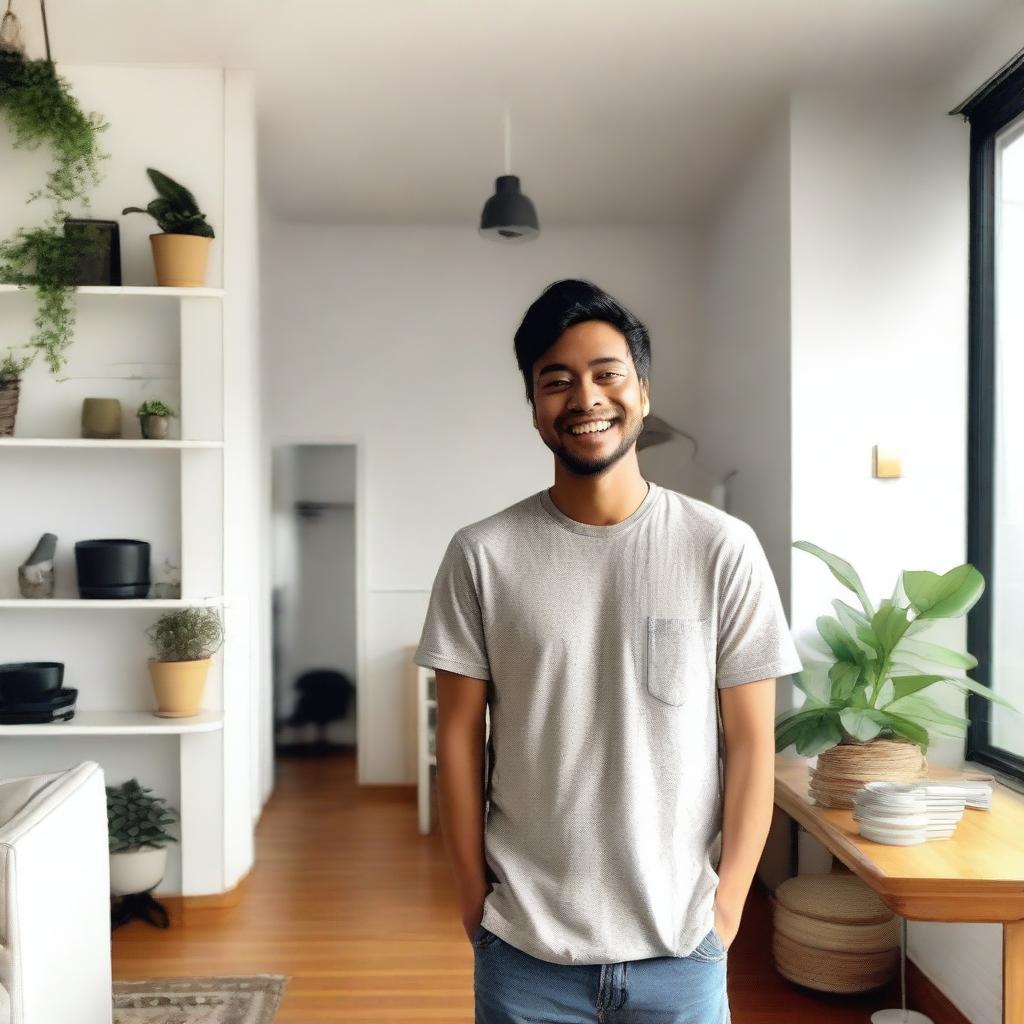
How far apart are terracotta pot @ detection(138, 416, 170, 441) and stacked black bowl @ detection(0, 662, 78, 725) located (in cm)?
80

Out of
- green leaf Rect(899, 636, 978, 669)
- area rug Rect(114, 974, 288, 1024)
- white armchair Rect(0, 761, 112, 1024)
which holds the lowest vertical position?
area rug Rect(114, 974, 288, 1024)

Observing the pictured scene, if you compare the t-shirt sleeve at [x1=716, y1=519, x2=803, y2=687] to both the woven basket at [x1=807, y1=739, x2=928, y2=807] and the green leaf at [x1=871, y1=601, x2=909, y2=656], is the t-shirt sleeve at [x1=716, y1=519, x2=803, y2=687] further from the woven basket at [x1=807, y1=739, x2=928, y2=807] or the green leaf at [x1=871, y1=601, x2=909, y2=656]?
the green leaf at [x1=871, y1=601, x2=909, y2=656]

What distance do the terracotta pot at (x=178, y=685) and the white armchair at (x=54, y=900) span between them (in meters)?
0.88

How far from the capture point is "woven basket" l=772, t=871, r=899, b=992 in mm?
3039

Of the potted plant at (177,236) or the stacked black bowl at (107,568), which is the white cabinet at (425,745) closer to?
the stacked black bowl at (107,568)

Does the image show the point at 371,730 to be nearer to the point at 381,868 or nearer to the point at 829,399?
the point at 381,868

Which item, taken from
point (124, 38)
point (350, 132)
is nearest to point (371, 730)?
point (350, 132)

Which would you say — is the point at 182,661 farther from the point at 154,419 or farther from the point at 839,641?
the point at 839,641

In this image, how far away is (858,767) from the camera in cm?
280

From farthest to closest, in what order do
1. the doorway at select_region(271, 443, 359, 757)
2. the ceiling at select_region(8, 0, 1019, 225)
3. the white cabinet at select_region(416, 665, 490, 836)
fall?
the doorway at select_region(271, 443, 359, 757)
the white cabinet at select_region(416, 665, 490, 836)
the ceiling at select_region(8, 0, 1019, 225)

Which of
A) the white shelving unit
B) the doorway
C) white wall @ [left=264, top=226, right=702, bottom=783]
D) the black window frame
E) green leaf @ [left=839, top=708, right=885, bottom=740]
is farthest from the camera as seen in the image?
the doorway

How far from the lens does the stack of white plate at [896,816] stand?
94.6 inches

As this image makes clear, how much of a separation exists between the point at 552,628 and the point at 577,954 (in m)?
0.37

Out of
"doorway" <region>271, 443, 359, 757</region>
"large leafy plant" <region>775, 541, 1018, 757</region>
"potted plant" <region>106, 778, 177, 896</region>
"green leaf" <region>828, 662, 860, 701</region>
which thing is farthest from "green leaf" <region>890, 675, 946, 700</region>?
"doorway" <region>271, 443, 359, 757</region>
